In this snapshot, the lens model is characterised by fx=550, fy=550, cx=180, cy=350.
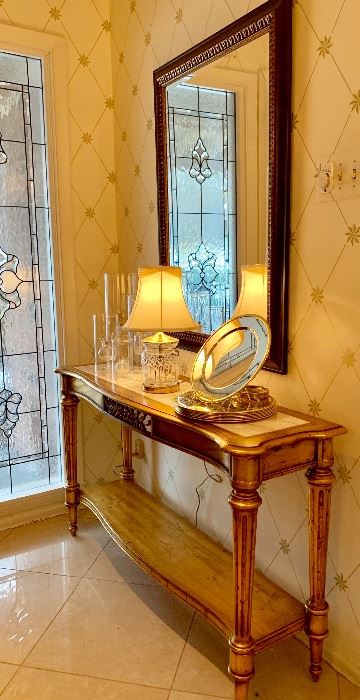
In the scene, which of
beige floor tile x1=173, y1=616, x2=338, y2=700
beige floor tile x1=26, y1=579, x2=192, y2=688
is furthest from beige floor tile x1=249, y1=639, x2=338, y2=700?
beige floor tile x1=26, y1=579, x2=192, y2=688

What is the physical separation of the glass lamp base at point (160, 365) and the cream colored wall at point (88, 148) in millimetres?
894

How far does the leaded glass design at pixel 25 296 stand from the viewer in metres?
2.59

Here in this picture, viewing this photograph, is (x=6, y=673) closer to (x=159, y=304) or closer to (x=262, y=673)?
(x=262, y=673)

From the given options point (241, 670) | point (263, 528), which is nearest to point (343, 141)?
point (263, 528)

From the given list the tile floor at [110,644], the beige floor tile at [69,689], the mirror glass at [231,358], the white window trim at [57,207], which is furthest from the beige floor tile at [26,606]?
the mirror glass at [231,358]

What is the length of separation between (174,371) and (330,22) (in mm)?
1189

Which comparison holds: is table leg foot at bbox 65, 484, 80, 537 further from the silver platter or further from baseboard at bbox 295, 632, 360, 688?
baseboard at bbox 295, 632, 360, 688

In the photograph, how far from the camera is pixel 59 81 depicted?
2598mm

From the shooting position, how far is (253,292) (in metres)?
1.85

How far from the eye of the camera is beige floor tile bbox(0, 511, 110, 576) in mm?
2383

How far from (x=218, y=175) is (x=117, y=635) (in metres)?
1.69

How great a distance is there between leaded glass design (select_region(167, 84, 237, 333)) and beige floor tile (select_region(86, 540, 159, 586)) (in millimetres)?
1062

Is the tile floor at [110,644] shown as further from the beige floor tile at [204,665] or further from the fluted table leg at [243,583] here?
the fluted table leg at [243,583]

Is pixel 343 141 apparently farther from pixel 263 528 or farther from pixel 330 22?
pixel 263 528
